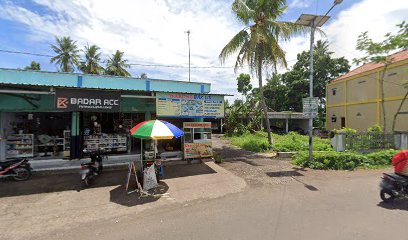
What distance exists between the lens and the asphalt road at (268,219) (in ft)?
13.5

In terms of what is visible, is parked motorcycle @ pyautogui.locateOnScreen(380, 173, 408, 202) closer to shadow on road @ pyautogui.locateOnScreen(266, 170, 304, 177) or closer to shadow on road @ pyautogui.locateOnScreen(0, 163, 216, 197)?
shadow on road @ pyautogui.locateOnScreen(266, 170, 304, 177)

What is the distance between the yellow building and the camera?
1819 centimetres

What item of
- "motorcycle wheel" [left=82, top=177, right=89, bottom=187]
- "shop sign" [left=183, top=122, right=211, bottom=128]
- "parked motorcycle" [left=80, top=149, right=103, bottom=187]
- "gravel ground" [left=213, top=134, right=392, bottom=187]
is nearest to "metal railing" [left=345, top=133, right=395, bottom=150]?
"gravel ground" [left=213, top=134, right=392, bottom=187]

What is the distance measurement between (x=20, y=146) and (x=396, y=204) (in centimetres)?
1362

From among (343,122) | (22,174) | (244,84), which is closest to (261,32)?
(22,174)

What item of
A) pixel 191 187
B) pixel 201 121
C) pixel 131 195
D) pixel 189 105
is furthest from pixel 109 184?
pixel 201 121

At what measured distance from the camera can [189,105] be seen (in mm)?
10172

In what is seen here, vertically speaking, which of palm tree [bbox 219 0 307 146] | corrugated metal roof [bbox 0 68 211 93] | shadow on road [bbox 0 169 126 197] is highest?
palm tree [bbox 219 0 307 146]

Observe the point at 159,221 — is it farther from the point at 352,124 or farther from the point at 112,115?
the point at 352,124

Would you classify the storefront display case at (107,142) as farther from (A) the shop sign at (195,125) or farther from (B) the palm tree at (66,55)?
(B) the palm tree at (66,55)

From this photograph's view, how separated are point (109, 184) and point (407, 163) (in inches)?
332

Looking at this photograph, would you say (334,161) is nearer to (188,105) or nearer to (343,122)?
(188,105)

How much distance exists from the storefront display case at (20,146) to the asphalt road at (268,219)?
7808mm

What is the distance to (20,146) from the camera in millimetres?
10070
